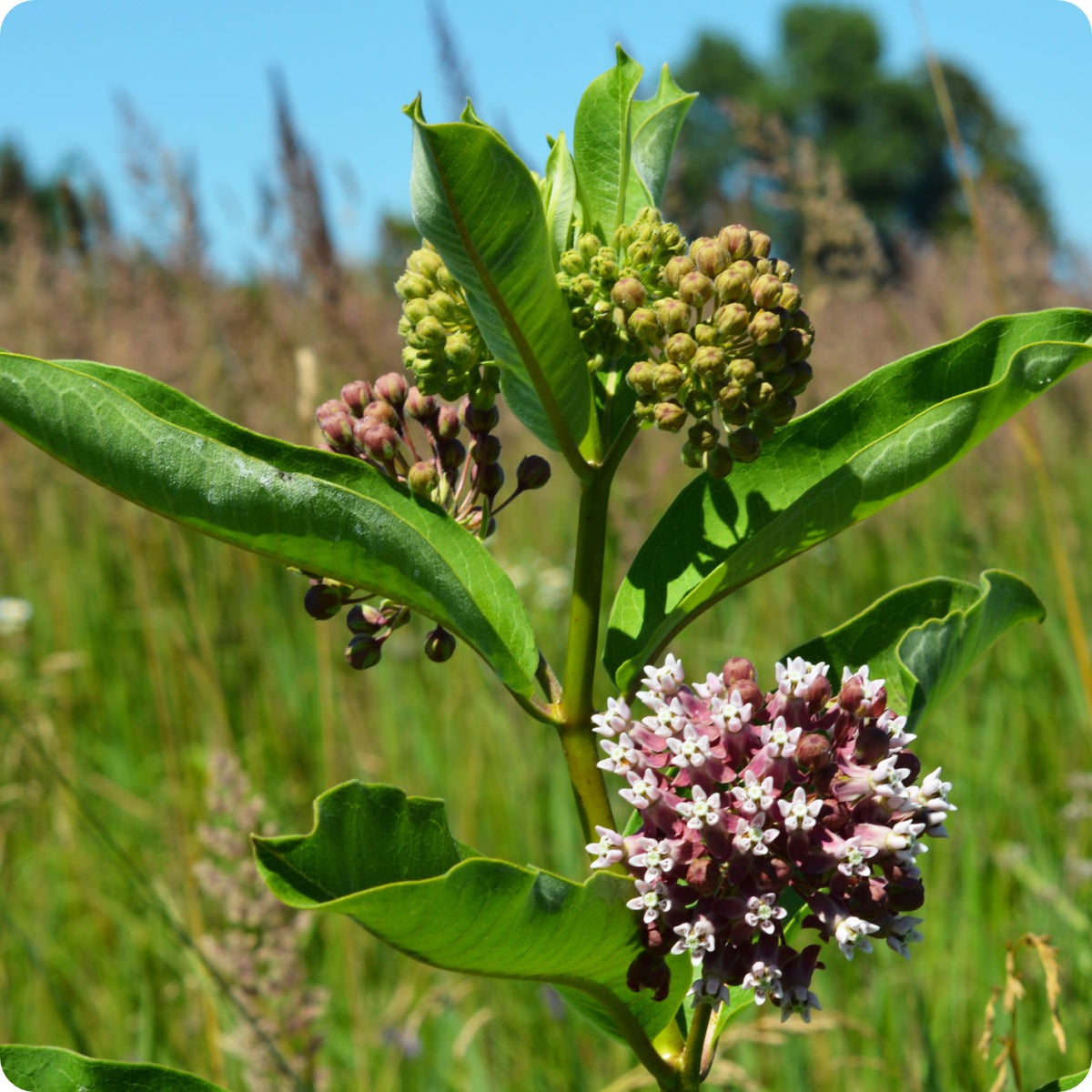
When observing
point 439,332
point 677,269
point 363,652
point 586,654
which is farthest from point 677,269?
point 363,652

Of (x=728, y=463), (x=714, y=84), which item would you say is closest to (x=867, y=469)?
(x=728, y=463)

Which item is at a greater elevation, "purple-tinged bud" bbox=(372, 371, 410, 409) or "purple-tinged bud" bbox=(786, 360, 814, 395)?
"purple-tinged bud" bbox=(372, 371, 410, 409)

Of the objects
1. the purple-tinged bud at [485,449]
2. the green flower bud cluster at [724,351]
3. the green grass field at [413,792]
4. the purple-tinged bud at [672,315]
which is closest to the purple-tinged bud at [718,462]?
the green flower bud cluster at [724,351]

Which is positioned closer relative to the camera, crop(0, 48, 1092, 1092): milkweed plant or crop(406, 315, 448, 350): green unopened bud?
crop(0, 48, 1092, 1092): milkweed plant

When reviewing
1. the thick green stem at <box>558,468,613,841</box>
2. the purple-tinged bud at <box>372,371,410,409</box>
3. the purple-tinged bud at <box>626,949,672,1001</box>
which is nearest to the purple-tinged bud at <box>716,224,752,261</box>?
the thick green stem at <box>558,468,613,841</box>

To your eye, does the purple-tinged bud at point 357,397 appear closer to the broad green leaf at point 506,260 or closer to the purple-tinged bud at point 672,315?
the broad green leaf at point 506,260

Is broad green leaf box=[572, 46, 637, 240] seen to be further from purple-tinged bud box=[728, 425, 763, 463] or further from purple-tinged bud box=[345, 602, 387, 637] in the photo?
purple-tinged bud box=[345, 602, 387, 637]

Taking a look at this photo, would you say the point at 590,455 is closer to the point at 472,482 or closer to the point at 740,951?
the point at 472,482
